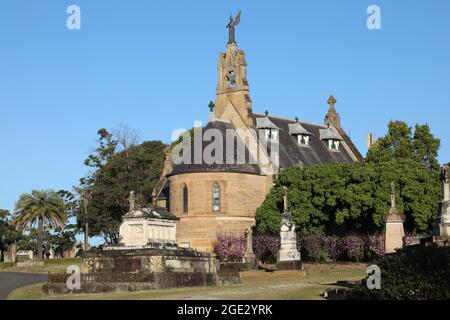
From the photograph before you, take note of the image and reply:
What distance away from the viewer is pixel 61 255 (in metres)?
94.7

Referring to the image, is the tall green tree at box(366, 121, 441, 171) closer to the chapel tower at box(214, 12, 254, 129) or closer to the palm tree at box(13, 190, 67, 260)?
the chapel tower at box(214, 12, 254, 129)

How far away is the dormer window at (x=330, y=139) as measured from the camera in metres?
81.7

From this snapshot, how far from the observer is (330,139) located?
82000 mm

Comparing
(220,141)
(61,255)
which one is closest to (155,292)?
(220,141)

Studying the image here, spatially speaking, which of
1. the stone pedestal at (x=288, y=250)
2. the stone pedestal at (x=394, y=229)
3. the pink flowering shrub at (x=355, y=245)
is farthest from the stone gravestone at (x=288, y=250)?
the pink flowering shrub at (x=355, y=245)

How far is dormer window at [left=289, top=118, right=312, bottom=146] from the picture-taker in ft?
254

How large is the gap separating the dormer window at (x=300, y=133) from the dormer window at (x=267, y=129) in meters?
3.29

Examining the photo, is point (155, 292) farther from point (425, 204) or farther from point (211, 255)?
point (425, 204)

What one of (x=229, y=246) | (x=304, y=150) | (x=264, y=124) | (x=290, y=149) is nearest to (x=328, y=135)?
(x=304, y=150)

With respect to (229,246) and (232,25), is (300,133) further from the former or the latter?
(229,246)

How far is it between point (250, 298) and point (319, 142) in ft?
193

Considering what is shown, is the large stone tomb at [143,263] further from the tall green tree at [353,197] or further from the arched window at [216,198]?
the arched window at [216,198]

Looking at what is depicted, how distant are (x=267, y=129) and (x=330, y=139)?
10.8 meters

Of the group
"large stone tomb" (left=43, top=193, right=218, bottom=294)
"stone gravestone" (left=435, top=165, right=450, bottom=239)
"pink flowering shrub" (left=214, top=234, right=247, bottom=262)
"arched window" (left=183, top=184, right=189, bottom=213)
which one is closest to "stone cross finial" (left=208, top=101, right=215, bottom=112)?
"arched window" (left=183, top=184, right=189, bottom=213)
